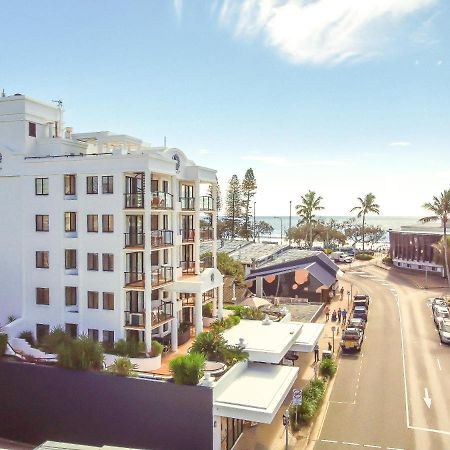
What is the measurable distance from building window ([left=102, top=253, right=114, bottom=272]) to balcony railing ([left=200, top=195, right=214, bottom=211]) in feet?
24.7

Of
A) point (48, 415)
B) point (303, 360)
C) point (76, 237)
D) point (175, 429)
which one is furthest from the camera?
point (303, 360)

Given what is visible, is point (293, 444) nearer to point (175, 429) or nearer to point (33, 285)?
point (175, 429)

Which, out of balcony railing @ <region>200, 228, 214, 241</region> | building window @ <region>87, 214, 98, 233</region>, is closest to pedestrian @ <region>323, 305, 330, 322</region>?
balcony railing @ <region>200, 228, 214, 241</region>

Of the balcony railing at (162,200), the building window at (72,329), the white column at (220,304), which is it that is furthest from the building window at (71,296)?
the white column at (220,304)

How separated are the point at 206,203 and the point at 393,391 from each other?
15.4 meters

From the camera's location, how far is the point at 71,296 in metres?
27.2

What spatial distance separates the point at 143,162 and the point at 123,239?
4.09m

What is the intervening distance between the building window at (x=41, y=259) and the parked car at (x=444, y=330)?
2723 centimetres

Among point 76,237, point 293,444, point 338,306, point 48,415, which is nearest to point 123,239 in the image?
point 76,237

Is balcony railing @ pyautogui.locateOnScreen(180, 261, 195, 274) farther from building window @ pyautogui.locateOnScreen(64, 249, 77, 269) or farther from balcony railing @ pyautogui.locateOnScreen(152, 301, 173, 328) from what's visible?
building window @ pyautogui.locateOnScreen(64, 249, 77, 269)

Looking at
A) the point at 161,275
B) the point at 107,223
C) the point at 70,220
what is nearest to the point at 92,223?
the point at 107,223

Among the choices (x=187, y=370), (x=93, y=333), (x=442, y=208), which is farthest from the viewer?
(x=442, y=208)

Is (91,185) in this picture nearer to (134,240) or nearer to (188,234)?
(134,240)

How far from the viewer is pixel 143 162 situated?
81.8 feet
